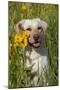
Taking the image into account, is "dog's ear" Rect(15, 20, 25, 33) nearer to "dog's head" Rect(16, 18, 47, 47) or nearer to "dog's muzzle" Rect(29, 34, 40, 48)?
"dog's head" Rect(16, 18, 47, 47)

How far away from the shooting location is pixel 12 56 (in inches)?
74.9

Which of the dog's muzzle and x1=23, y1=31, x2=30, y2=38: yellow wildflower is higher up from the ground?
x1=23, y1=31, x2=30, y2=38: yellow wildflower

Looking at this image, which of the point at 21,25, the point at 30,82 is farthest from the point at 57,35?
→ the point at 30,82

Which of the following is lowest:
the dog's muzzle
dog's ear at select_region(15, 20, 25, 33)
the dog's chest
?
the dog's chest

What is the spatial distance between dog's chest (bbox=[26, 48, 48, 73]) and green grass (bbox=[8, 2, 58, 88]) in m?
0.04

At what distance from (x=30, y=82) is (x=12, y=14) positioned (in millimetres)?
607

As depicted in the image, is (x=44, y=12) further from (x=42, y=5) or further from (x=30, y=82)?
(x=30, y=82)

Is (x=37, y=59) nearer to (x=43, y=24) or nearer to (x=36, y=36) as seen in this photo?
(x=36, y=36)

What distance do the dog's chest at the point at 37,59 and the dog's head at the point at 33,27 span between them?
7 cm

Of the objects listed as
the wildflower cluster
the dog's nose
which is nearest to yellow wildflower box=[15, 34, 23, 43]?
the wildflower cluster

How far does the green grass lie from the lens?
190 cm

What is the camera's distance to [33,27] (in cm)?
196

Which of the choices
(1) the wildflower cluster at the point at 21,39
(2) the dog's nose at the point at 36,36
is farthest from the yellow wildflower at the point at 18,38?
(2) the dog's nose at the point at 36,36

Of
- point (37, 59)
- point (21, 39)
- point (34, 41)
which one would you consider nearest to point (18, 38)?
point (21, 39)
